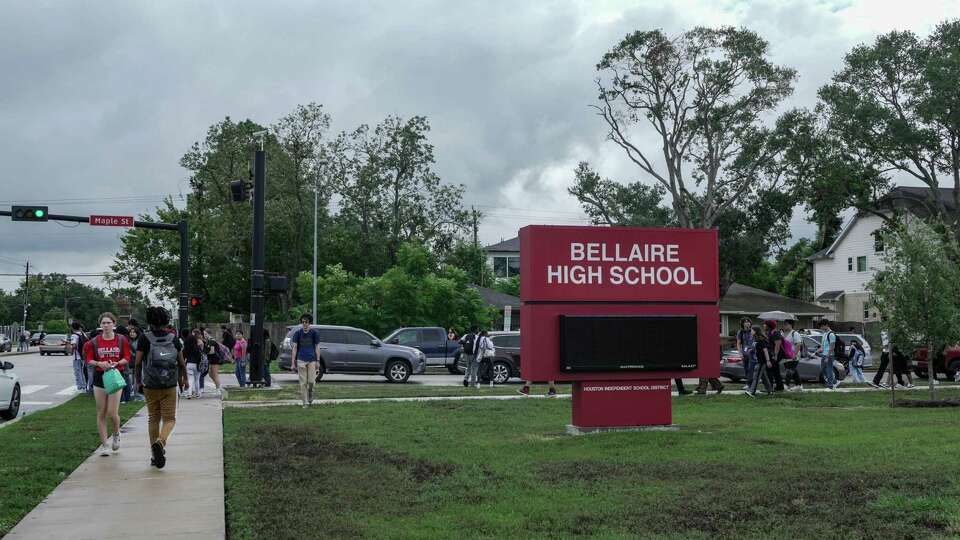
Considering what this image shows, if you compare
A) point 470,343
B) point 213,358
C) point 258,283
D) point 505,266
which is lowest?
point 213,358

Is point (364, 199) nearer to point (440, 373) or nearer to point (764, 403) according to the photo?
point (440, 373)

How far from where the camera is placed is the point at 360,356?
2952 centimetres

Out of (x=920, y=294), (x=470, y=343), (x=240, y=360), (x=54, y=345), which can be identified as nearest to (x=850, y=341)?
(x=470, y=343)

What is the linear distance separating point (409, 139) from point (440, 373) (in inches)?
1136

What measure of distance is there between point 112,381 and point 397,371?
18684 millimetres

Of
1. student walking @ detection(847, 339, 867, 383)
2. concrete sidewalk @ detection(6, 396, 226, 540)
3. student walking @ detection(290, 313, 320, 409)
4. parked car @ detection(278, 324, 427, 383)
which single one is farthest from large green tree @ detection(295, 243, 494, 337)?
concrete sidewalk @ detection(6, 396, 226, 540)

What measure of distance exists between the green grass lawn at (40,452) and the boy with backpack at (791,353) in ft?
47.0

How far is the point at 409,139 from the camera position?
62.3m

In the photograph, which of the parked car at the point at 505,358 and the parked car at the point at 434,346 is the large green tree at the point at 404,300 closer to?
the parked car at the point at 434,346

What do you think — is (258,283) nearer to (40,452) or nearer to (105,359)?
(40,452)

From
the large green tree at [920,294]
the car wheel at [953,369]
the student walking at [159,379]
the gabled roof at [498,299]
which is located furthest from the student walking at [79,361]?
the gabled roof at [498,299]

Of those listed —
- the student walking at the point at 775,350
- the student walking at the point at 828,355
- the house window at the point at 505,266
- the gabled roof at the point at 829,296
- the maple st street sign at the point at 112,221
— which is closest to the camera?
the student walking at the point at 775,350

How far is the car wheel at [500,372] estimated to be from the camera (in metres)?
29.2

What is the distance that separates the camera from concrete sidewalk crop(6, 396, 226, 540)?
7512 millimetres
